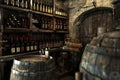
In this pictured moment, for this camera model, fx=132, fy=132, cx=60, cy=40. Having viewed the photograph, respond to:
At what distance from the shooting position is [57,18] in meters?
3.86

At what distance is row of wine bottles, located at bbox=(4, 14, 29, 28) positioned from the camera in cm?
260

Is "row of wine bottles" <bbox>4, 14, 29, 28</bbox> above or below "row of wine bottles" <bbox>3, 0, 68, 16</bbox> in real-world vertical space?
below

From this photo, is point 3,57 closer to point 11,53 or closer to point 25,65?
point 11,53

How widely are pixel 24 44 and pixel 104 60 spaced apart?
2.04 m

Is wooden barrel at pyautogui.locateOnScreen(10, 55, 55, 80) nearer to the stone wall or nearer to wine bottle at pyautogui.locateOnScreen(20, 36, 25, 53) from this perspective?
wine bottle at pyautogui.locateOnScreen(20, 36, 25, 53)

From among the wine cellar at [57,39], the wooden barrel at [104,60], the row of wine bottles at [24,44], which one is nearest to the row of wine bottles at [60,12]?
the wine cellar at [57,39]

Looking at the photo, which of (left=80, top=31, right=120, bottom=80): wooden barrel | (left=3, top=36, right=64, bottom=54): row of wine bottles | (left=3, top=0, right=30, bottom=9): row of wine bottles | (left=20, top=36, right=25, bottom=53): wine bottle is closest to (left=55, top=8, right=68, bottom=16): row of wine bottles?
(left=3, top=36, right=64, bottom=54): row of wine bottles

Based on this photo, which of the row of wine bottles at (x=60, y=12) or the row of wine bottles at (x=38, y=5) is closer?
the row of wine bottles at (x=38, y=5)

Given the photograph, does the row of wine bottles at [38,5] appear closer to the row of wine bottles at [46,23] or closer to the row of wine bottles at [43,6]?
the row of wine bottles at [43,6]

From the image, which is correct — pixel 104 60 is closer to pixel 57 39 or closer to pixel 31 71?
pixel 31 71

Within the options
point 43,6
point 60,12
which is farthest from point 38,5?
point 60,12

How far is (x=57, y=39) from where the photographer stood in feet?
13.3

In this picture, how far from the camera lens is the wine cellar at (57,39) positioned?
3.85 feet

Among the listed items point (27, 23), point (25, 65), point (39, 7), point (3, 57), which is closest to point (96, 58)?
point (25, 65)
